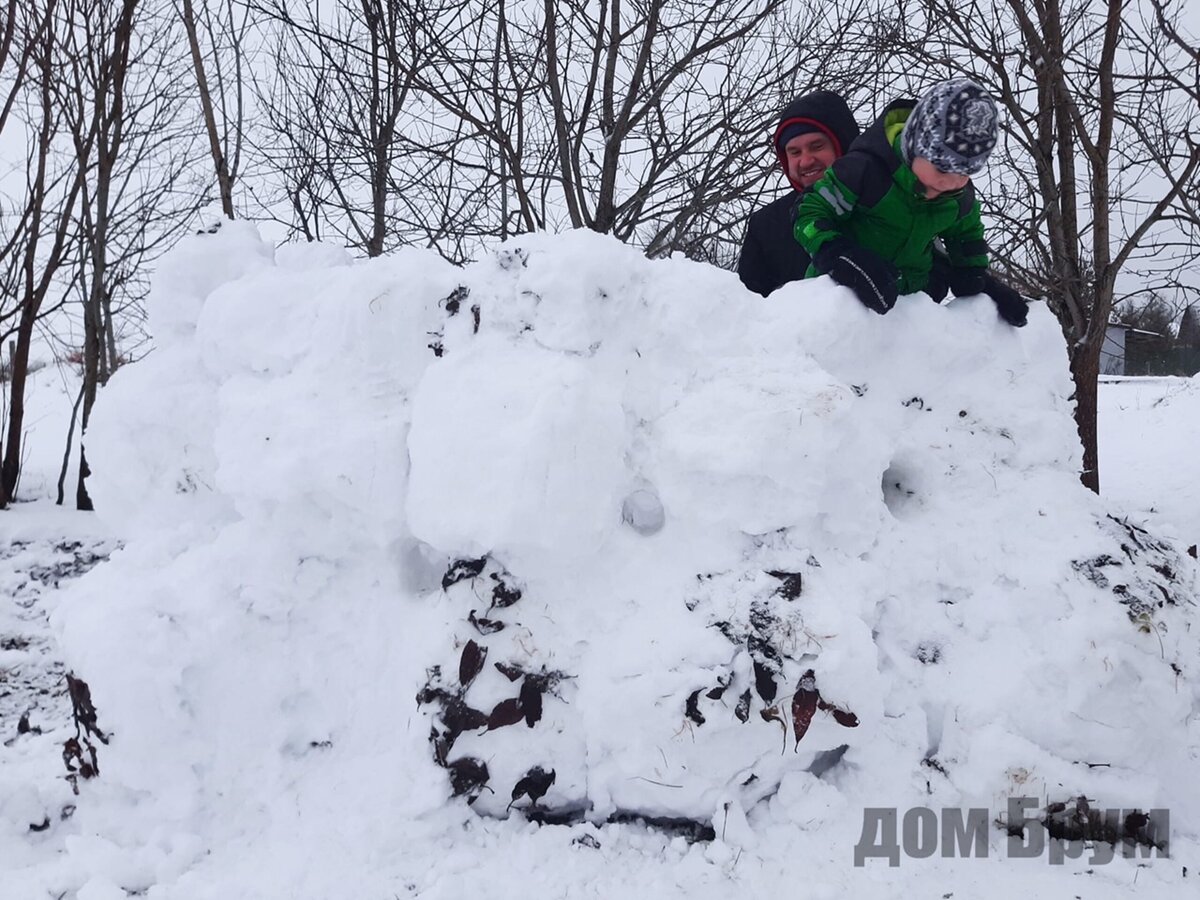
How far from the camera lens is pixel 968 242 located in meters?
2.64

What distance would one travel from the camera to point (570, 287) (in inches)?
85.4

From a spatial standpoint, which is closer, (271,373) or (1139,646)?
(1139,646)

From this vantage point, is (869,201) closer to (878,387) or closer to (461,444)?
(878,387)

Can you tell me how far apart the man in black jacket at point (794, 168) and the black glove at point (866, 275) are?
2.16 ft

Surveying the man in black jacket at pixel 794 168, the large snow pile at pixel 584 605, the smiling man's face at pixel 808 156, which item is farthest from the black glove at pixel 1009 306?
the smiling man's face at pixel 808 156

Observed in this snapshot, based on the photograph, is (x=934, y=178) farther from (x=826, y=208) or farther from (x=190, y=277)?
(x=190, y=277)

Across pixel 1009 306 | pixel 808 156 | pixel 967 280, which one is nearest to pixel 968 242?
pixel 967 280

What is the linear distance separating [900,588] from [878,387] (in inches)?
26.7

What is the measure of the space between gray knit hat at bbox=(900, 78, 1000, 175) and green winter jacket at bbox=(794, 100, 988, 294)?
0.17 meters

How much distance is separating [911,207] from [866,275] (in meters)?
0.37

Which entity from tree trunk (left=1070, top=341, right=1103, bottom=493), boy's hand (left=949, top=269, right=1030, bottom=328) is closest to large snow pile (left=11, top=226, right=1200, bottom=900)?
boy's hand (left=949, top=269, right=1030, bottom=328)

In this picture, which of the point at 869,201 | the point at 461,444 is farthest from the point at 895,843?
the point at 869,201

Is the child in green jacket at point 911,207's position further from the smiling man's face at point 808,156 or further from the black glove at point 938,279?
the smiling man's face at point 808,156

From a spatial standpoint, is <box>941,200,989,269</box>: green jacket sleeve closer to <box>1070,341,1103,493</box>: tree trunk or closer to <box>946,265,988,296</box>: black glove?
<box>946,265,988,296</box>: black glove
